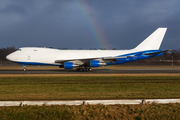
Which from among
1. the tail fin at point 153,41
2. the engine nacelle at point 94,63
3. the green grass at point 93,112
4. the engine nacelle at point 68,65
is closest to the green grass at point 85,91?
the green grass at point 93,112

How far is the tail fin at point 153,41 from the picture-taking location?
39344 mm

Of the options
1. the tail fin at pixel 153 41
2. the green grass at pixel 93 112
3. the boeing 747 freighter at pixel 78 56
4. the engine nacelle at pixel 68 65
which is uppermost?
the tail fin at pixel 153 41

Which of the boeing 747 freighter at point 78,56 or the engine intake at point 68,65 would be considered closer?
the engine intake at point 68,65

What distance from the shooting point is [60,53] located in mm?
35188

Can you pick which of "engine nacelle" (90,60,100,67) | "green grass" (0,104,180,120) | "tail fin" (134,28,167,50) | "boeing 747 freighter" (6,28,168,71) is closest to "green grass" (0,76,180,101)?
"green grass" (0,104,180,120)

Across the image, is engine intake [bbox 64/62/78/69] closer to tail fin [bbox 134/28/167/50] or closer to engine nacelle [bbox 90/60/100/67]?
engine nacelle [bbox 90/60/100/67]

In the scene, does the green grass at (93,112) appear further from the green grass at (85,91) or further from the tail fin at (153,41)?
the tail fin at (153,41)

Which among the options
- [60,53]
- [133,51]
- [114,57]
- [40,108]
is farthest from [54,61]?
[40,108]

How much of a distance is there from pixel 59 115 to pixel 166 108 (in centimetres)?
459

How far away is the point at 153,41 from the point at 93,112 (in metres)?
33.7

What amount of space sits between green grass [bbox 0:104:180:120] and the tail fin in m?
31.7

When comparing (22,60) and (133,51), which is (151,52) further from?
(22,60)

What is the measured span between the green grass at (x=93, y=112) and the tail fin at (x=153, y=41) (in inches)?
1248

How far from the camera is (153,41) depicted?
129 feet
